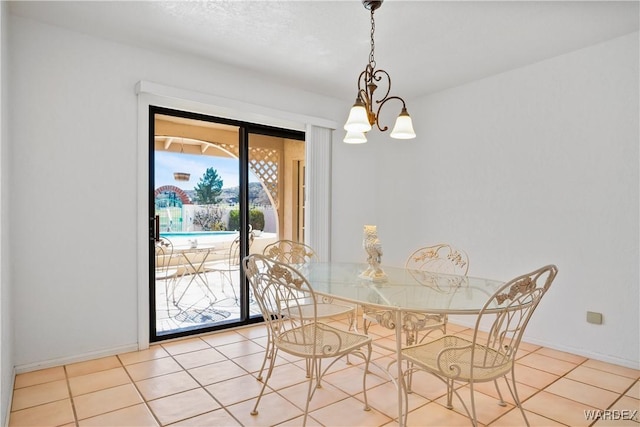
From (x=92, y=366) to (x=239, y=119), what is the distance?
2376mm

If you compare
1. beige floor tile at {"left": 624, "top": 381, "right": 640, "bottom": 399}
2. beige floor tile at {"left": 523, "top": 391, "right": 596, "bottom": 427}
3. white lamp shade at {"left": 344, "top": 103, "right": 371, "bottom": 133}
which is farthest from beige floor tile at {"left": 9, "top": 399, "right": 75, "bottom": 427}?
beige floor tile at {"left": 624, "top": 381, "right": 640, "bottom": 399}

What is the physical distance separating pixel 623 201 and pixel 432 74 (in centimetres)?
189

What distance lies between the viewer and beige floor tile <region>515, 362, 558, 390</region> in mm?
2457

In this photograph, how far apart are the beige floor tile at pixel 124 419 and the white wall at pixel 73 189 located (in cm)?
92

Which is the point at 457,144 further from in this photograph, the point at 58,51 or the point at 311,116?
the point at 58,51

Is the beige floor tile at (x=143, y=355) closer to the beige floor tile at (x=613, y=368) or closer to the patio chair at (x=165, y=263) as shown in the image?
the patio chair at (x=165, y=263)

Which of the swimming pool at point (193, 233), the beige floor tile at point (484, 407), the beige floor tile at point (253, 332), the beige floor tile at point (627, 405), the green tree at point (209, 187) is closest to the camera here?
the beige floor tile at point (484, 407)

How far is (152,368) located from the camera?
2.63 meters

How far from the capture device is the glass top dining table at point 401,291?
1.76 m

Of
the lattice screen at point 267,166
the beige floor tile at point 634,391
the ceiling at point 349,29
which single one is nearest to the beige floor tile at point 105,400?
the lattice screen at point 267,166

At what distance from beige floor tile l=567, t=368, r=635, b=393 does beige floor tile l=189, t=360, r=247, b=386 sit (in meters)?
2.34

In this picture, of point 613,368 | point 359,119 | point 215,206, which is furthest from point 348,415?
point 215,206

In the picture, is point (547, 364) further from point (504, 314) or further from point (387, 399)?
point (504, 314)

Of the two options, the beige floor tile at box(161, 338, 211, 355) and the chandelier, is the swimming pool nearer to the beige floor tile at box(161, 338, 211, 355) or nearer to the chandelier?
the beige floor tile at box(161, 338, 211, 355)
